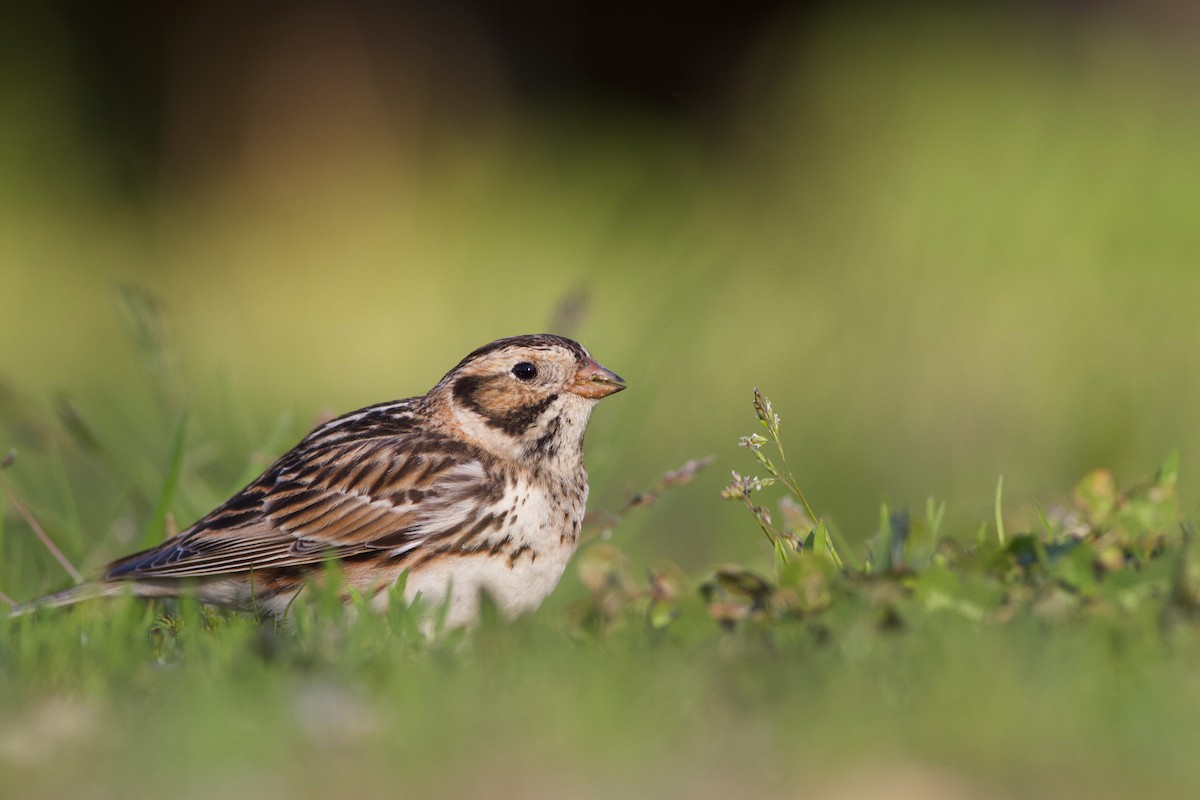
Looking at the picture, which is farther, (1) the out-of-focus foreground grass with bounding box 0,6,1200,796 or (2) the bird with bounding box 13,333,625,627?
(2) the bird with bounding box 13,333,625,627

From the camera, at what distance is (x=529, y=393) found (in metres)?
5.44

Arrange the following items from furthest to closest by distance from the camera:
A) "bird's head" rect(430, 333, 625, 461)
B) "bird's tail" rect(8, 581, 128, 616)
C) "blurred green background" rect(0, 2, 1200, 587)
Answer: "blurred green background" rect(0, 2, 1200, 587)
"bird's head" rect(430, 333, 625, 461)
"bird's tail" rect(8, 581, 128, 616)

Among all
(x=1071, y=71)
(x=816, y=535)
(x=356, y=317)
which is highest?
(x=1071, y=71)

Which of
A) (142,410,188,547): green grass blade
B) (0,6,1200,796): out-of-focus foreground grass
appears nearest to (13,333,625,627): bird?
(142,410,188,547): green grass blade

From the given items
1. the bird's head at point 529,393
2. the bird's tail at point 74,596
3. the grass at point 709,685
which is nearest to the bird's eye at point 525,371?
the bird's head at point 529,393

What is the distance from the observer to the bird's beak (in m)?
5.39

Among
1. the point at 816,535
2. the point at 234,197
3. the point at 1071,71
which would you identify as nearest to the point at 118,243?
the point at 234,197

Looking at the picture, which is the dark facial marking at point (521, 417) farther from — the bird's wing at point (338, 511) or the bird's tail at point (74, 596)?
the bird's tail at point (74, 596)

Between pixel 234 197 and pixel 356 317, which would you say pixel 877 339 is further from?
pixel 234 197

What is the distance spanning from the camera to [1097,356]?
31.3ft

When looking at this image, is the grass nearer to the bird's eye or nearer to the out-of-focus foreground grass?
the out-of-focus foreground grass

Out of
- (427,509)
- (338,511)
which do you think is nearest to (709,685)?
(427,509)

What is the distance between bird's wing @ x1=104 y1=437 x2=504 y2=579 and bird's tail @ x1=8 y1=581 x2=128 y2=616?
0.25 ft

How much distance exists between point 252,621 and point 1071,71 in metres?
9.69
